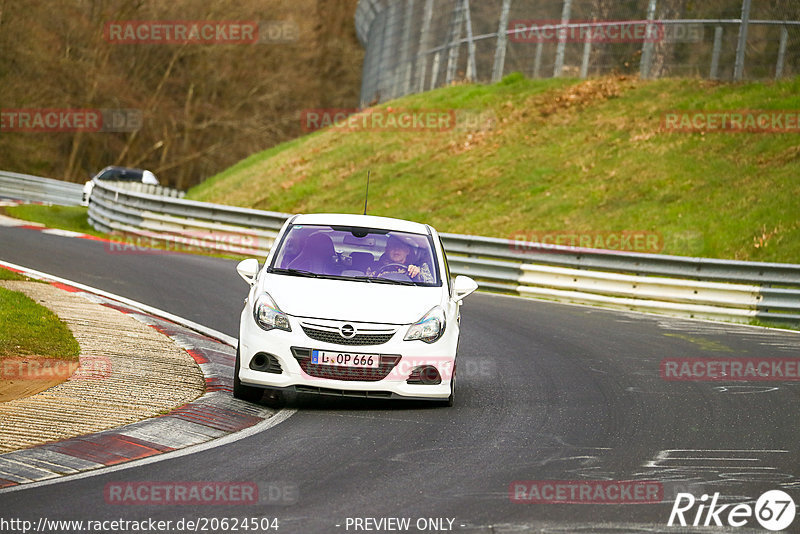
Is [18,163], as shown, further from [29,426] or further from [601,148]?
[29,426]

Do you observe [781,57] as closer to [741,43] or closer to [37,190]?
[741,43]

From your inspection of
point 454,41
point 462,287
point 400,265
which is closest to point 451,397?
point 462,287

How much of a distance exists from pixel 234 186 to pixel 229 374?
1024 inches

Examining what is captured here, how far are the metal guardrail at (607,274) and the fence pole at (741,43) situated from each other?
410 inches

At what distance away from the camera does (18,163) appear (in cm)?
4697

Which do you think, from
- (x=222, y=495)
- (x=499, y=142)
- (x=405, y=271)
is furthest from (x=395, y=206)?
(x=222, y=495)

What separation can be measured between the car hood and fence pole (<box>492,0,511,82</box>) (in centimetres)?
2498

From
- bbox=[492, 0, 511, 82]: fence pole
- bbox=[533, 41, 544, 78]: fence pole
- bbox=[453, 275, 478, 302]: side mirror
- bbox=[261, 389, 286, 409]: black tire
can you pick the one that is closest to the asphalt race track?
bbox=[261, 389, 286, 409]: black tire

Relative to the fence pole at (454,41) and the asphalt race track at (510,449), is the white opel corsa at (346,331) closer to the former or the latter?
the asphalt race track at (510,449)

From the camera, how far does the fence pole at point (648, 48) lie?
28.8 metres

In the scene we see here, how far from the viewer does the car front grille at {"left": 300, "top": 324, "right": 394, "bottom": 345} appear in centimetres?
858

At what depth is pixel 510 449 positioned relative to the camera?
7621mm

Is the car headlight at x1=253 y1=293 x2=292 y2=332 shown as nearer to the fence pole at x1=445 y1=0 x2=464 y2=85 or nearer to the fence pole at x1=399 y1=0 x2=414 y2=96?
the fence pole at x1=445 y1=0 x2=464 y2=85

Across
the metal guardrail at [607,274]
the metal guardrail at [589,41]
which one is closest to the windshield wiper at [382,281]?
the metal guardrail at [607,274]
